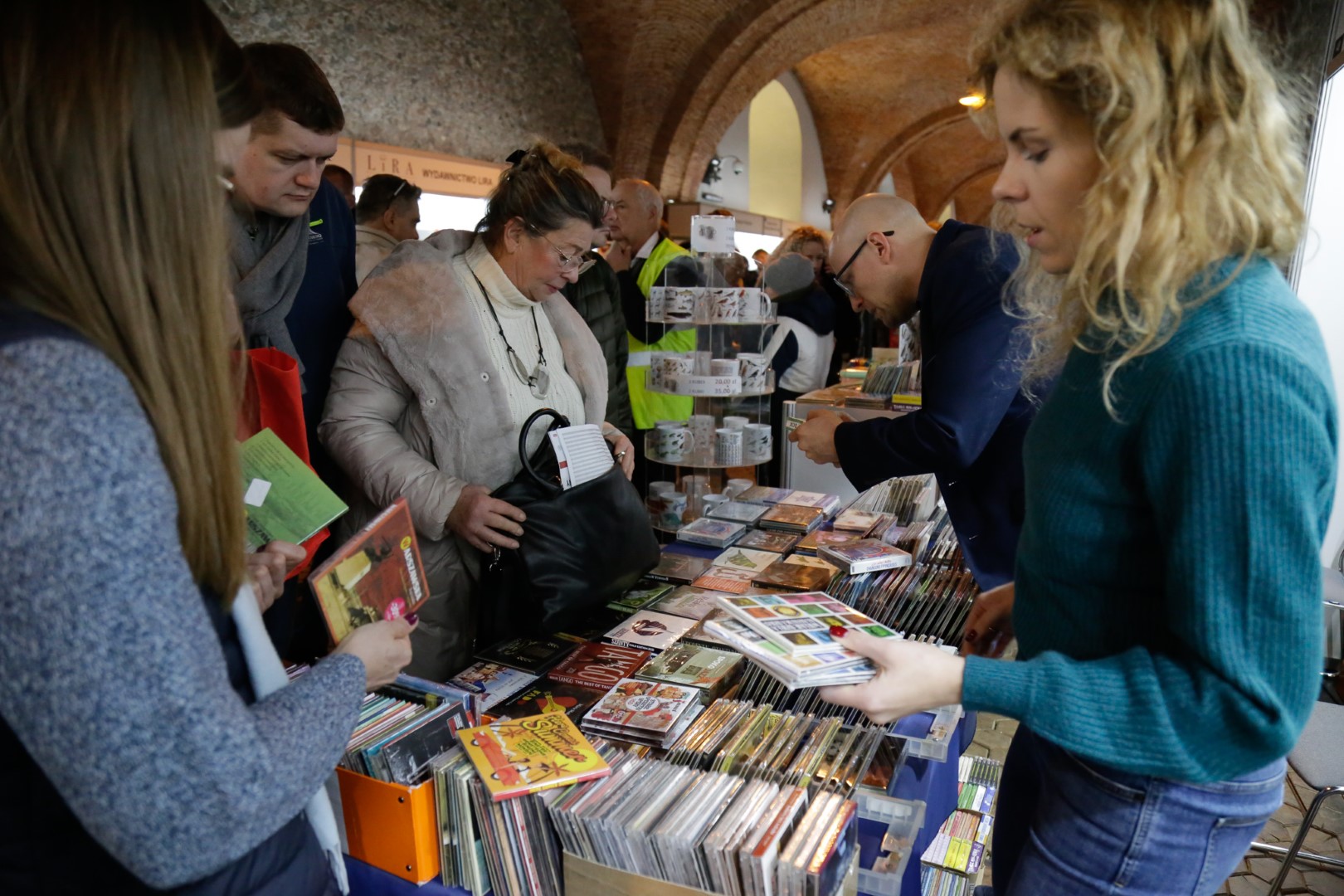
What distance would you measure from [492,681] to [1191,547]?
4.03 feet

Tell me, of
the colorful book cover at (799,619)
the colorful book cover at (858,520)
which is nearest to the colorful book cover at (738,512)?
the colorful book cover at (858,520)

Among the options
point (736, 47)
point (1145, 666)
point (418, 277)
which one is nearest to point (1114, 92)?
point (1145, 666)

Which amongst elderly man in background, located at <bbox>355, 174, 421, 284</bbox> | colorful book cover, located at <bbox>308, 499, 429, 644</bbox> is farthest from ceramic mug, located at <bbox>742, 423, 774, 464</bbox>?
elderly man in background, located at <bbox>355, 174, 421, 284</bbox>

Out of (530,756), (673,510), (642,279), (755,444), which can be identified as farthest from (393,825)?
(642,279)

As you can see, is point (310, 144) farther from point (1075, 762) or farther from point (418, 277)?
point (1075, 762)

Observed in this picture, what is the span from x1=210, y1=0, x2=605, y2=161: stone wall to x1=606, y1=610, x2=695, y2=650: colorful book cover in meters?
4.68

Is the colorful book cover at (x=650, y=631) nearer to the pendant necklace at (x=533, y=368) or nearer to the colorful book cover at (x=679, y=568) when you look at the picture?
the colorful book cover at (x=679, y=568)

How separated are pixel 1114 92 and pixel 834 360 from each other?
6.47 metres

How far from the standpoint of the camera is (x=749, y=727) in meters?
1.39

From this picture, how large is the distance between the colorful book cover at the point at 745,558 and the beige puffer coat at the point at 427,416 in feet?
2.09

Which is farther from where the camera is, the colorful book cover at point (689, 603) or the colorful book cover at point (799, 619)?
the colorful book cover at point (689, 603)

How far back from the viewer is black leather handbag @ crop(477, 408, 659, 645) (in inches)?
73.2

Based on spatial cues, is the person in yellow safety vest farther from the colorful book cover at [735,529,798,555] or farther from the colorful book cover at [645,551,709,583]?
the colorful book cover at [645,551,709,583]

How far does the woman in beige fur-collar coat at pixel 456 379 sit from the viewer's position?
1.93 m
